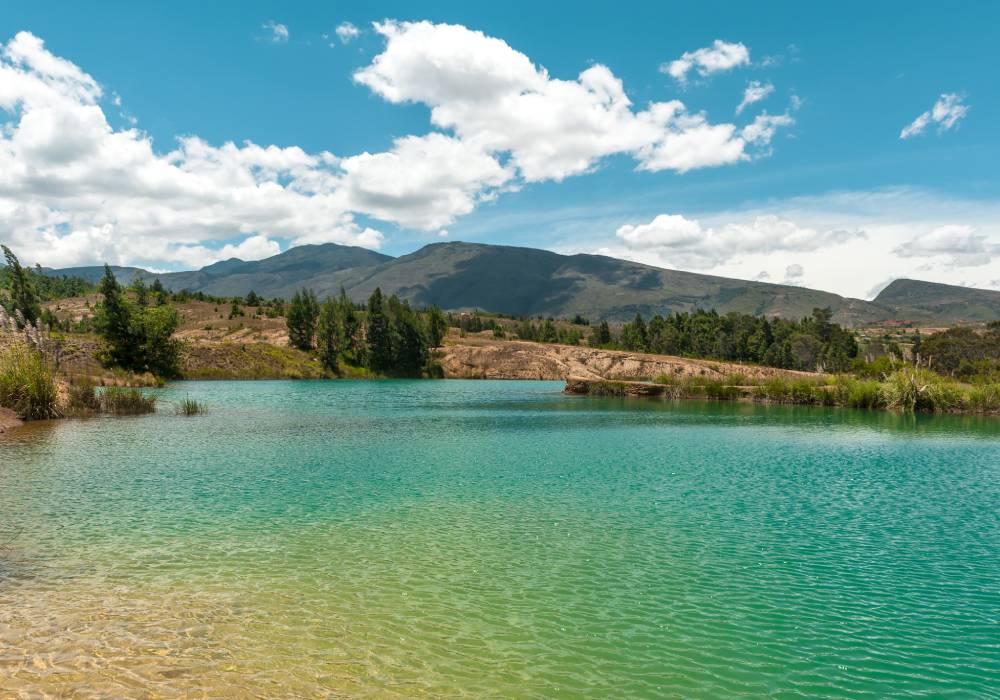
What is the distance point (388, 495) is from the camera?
22.5 m

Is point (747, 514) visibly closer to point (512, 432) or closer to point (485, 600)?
point (485, 600)

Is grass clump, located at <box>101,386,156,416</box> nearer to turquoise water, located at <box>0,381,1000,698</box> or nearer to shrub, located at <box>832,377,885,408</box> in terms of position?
turquoise water, located at <box>0,381,1000,698</box>

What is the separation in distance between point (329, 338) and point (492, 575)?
393ft

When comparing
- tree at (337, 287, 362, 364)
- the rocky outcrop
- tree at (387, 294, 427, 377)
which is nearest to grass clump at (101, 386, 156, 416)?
tree at (337, 287, 362, 364)

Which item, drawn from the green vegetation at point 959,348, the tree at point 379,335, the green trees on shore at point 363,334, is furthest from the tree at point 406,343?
the green vegetation at point 959,348

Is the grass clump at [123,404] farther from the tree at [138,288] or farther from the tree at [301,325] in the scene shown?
the tree at [301,325]

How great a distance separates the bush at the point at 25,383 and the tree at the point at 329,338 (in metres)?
85.0

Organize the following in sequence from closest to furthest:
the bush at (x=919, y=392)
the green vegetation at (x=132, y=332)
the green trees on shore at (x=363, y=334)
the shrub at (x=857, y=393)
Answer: the bush at (x=919, y=392) < the shrub at (x=857, y=393) < the green vegetation at (x=132, y=332) < the green trees on shore at (x=363, y=334)

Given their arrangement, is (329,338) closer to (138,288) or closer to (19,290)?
(138,288)

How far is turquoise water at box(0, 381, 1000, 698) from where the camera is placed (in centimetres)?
977

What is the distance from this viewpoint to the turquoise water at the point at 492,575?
9.77m

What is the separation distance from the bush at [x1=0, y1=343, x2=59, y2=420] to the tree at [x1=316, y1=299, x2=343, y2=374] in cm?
8502

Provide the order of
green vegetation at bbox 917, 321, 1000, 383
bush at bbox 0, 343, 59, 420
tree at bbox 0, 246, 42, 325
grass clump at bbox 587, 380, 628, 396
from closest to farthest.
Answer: bush at bbox 0, 343, 59, 420 → tree at bbox 0, 246, 42, 325 → grass clump at bbox 587, 380, 628, 396 → green vegetation at bbox 917, 321, 1000, 383

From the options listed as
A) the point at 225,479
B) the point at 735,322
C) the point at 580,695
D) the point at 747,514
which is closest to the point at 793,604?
the point at 580,695
